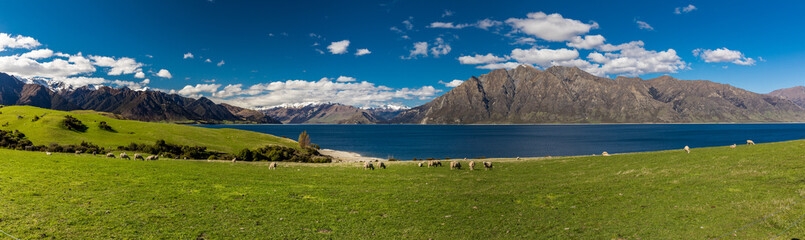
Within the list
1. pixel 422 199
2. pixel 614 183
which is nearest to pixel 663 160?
pixel 614 183

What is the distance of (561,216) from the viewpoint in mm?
17016

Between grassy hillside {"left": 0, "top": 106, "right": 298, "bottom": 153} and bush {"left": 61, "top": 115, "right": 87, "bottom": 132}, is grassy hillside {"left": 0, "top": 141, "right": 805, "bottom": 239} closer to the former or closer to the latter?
grassy hillside {"left": 0, "top": 106, "right": 298, "bottom": 153}

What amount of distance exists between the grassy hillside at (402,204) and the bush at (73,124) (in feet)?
174

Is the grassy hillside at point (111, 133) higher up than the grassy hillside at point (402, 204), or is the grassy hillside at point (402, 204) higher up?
the grassy hillside at point (111, 133)

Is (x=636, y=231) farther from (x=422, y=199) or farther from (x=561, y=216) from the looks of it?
(x=422, y=199)

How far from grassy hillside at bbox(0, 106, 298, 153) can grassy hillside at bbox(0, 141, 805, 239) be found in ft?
152

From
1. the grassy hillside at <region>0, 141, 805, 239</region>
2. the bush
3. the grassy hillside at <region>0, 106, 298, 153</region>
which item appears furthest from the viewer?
the bush

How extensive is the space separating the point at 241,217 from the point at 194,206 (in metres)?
3.12

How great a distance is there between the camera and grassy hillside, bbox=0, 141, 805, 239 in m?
13.8

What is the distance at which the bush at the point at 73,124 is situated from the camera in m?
65.2

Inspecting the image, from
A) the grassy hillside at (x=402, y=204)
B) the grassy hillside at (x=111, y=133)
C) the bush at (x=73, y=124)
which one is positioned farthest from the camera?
the bush at (x=73, y=124)

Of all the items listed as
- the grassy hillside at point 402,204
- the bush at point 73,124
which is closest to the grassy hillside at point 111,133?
the bush at point 73,124

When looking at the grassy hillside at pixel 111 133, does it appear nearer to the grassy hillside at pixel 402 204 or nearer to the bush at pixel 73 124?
the bush at pixel 73 124

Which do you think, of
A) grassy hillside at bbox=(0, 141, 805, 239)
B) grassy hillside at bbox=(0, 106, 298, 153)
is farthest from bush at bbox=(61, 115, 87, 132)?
grassy hillside at bbox=(0, 141, 805, 239)
